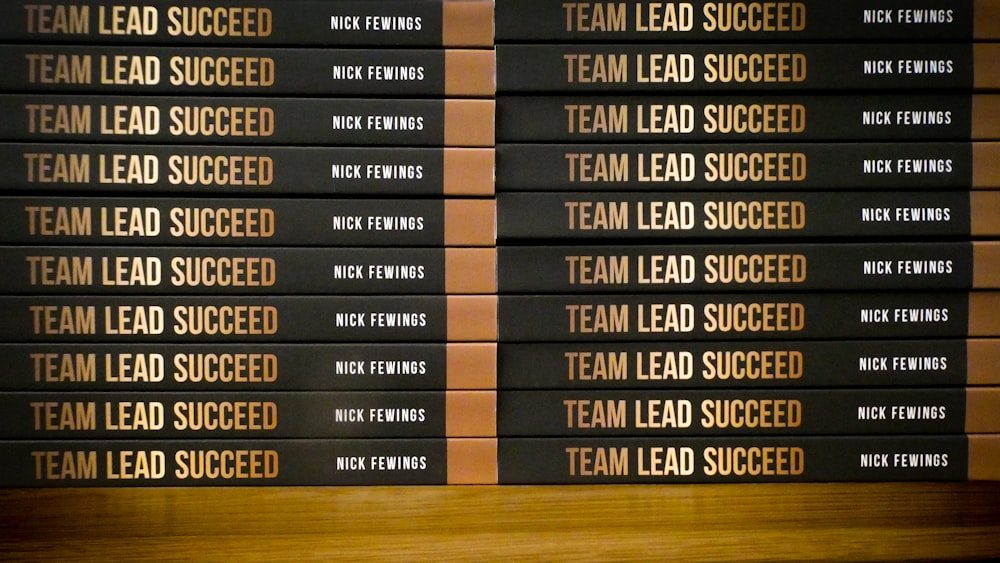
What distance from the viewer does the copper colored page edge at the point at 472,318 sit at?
686 millimetres

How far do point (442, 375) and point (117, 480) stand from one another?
0.31 metres

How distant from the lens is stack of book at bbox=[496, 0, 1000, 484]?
0.69 meters

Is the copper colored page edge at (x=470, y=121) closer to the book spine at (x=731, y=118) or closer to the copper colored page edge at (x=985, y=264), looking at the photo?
the book spine at (x=731, y=118)

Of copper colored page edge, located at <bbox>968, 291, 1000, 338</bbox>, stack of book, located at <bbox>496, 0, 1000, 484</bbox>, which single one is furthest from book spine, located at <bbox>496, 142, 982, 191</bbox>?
copper colored page edge, located at <bbox>968, 291, 1000, 338</bbox>

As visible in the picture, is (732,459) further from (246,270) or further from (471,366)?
(246,270)

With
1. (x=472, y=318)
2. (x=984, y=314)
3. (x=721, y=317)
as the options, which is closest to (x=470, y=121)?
(x=472, y=318)

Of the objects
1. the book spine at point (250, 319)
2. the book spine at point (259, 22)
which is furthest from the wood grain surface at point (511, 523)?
the book spine at point (259, 22)

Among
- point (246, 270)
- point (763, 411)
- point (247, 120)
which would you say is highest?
point (247, 120)

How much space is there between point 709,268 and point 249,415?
1.45 feet

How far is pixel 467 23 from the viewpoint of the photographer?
2.24ft

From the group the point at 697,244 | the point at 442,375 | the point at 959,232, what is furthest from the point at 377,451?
the point at 959,232

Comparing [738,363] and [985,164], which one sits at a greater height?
[985,164]

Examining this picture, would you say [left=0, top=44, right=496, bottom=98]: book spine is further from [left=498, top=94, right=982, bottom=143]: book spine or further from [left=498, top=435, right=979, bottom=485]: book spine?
[left=498, top=435, right=979, bottom=485]: book spine

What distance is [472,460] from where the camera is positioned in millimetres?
688
